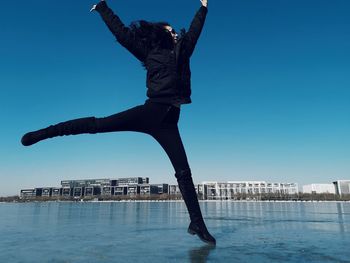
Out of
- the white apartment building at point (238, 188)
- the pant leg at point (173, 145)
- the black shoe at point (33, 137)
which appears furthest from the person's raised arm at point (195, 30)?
the white apartment building at point (238, 188)

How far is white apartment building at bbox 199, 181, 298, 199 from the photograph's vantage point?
6201 inches

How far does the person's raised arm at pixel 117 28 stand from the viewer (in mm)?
3990

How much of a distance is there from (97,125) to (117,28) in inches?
49.2

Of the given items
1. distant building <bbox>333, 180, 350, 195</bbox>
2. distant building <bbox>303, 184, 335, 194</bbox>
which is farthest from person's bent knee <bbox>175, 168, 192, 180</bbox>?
distant building <bbox>333, 180, 350, 195</bbox>

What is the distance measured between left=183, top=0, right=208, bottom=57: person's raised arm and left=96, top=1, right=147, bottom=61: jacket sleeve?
59 centimetres

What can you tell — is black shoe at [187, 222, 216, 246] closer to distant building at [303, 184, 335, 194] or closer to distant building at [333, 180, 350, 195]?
distant building at [303, 184, 335, 194]

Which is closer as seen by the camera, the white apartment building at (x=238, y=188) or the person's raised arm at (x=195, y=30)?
the person's raised arm at (x=195, y=30)

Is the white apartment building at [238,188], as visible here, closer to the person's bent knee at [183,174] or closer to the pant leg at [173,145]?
the person's bent knee at [183,174]

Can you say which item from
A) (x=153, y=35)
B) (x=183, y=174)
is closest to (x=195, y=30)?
(x=153, y=35)

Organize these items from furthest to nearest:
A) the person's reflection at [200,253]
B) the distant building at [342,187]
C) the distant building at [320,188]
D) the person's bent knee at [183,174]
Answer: the distant building at [320,188]
the distant building at [342,187]
the person's bent knee at [183,174]
the person's reflection at [200,253]

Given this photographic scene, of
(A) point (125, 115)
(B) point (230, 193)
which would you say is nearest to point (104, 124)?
(A) point (125, 115)

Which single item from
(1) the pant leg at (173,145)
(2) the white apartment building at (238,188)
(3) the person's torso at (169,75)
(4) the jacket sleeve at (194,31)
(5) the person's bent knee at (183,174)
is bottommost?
(5) the person's bent knee at (183,174)

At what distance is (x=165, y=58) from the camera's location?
3.88 metres

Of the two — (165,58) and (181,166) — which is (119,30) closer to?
(165,58)
